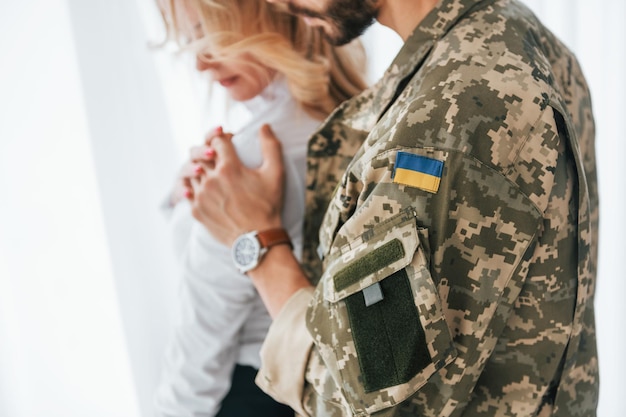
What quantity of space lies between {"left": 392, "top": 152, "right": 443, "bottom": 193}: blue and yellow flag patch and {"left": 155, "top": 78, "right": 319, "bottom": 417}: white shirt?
0.38 meters

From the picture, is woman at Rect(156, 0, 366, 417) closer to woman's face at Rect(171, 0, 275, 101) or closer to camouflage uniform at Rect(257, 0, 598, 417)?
woman's face at Rect(171, 0, 275, 101)

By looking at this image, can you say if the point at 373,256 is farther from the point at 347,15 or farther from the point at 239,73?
the point at 239,73

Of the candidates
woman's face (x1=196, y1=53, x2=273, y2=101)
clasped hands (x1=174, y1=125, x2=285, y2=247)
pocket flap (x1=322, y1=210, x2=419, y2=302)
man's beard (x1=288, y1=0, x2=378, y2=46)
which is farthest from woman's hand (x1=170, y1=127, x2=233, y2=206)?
pocket flap (x1=322, y1=210, x2=419, y2=302)

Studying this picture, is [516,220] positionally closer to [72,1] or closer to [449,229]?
[449,229]

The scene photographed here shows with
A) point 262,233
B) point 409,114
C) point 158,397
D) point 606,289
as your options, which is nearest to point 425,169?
point 409,114

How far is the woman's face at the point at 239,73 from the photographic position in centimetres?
97

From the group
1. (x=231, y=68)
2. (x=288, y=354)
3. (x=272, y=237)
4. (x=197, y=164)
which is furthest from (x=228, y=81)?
(x=288, y=354)

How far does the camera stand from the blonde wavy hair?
0.91 m

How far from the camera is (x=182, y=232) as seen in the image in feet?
3.23

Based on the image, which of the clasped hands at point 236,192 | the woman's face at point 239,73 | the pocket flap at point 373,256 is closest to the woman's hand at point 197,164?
the clasped hands at point 236,192

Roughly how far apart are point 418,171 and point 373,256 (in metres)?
0.09

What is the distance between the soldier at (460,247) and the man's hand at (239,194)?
194 millimetres

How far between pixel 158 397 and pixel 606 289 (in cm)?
111

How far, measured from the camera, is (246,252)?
818mm
